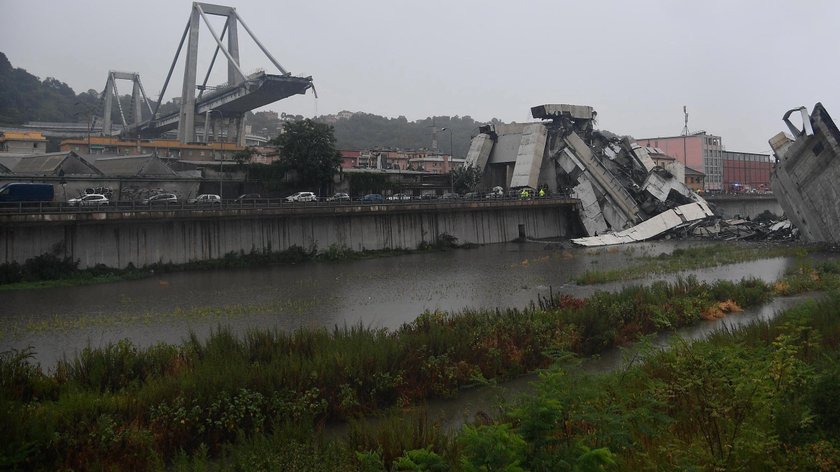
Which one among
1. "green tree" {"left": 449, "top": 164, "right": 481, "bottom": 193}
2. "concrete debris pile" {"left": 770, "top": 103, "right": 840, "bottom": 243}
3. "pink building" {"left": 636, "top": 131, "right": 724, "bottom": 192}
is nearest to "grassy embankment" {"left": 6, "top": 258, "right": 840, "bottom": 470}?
"concrete debris pile" {"left": 770, "top": 103, "right": 840, "bottom": 243}

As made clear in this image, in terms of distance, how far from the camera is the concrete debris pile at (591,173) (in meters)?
55.6

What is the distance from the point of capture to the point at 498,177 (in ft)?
229

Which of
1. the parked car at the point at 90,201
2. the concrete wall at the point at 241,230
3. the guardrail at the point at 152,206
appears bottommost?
the concrete wall at the point at 241,230

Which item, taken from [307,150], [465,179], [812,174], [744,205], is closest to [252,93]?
[307,150]

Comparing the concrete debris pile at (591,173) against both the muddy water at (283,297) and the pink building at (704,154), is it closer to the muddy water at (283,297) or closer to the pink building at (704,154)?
the muddy water at (283,297)

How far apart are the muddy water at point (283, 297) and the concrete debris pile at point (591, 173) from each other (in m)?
14.9

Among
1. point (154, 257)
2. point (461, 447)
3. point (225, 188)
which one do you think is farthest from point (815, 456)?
point (225, 188)

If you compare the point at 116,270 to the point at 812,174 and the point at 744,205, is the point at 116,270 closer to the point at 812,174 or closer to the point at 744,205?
the point at 812,174

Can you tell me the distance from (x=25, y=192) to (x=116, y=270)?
7750 mm

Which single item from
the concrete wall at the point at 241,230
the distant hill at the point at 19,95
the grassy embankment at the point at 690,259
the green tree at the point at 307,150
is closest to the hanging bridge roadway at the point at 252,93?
the green tree at the point at 307,150

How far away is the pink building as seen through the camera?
101963 millimetres

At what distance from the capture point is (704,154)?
10194cm

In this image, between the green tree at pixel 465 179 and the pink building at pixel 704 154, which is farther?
the pink building at pixel 704 154

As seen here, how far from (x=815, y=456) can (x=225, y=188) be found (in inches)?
1896
